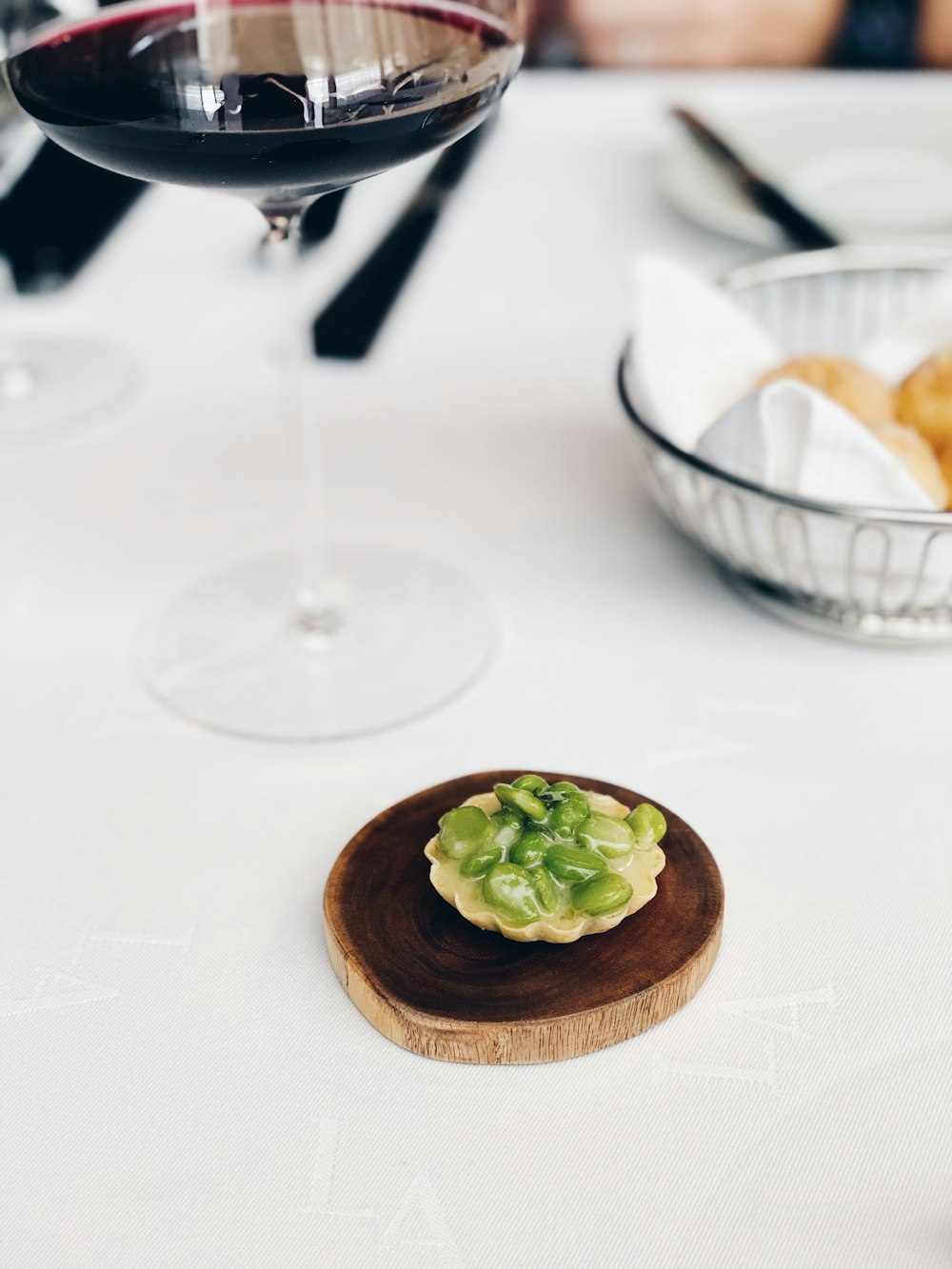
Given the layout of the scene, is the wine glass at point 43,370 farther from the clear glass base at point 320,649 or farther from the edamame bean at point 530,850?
the edamame bean at point 530,850

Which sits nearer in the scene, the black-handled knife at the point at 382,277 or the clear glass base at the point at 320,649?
the clear glass base at the point at 320,649

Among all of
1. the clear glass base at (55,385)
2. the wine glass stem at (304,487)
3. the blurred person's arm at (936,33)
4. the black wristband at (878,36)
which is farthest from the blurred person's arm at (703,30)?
the wine glass stem at (304,487)

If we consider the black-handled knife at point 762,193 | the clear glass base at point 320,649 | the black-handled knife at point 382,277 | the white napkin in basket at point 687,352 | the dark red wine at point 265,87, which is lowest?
the clear glass base at point 320,649

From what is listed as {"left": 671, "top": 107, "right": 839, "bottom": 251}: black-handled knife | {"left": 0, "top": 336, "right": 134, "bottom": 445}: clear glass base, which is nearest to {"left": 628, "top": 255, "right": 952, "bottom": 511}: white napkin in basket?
{"left": 671, "top": 107, "right": 839, "bottom": 251}: black-handled knife

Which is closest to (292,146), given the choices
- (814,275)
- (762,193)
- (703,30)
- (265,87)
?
(265,87)

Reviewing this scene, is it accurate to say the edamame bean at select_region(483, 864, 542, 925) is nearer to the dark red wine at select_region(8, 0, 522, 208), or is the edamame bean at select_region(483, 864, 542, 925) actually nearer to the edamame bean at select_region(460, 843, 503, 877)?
the edamame bean at select_region(460, 843, 503, 877)

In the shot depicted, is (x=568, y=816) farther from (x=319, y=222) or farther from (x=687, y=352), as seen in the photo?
(x=319, y=222)
